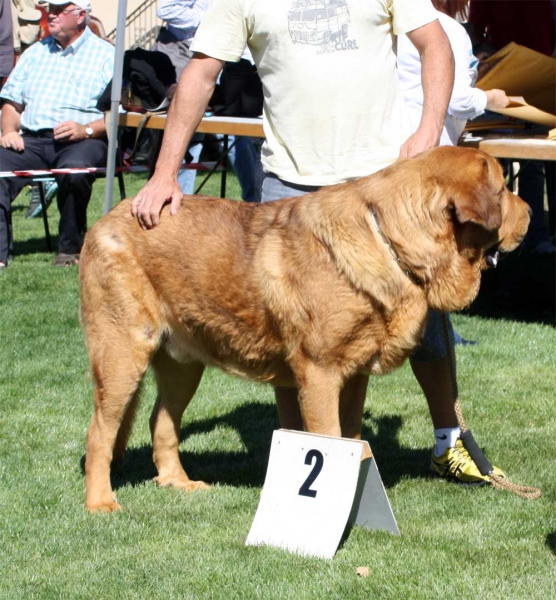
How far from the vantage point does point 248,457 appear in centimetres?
509

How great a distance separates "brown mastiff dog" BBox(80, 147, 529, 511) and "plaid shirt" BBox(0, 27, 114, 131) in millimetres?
6343

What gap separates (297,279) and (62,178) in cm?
671

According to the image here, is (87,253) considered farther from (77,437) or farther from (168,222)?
(77,437)

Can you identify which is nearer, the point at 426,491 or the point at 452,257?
the point at 452,257

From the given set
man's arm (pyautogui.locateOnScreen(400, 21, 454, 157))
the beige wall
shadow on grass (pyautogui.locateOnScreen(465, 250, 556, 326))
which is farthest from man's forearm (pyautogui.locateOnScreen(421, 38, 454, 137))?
the beige wall

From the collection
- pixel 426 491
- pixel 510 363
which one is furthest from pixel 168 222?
pixel 510 363

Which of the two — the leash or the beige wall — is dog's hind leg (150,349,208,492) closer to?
the leash

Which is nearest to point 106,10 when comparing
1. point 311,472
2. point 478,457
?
point 478,457

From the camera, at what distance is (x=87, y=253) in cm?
425

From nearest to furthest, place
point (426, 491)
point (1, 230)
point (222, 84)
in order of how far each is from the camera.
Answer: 1. point (426, 491)
2. point (222, 84)
3. point (1, 230)

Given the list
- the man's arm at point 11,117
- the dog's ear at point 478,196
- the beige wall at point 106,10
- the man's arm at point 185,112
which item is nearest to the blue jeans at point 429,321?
the man's arm at point 185,112

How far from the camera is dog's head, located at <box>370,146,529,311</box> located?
3.62m

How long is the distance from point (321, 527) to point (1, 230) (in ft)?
23.6

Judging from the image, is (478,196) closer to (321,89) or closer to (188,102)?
(321,89)
